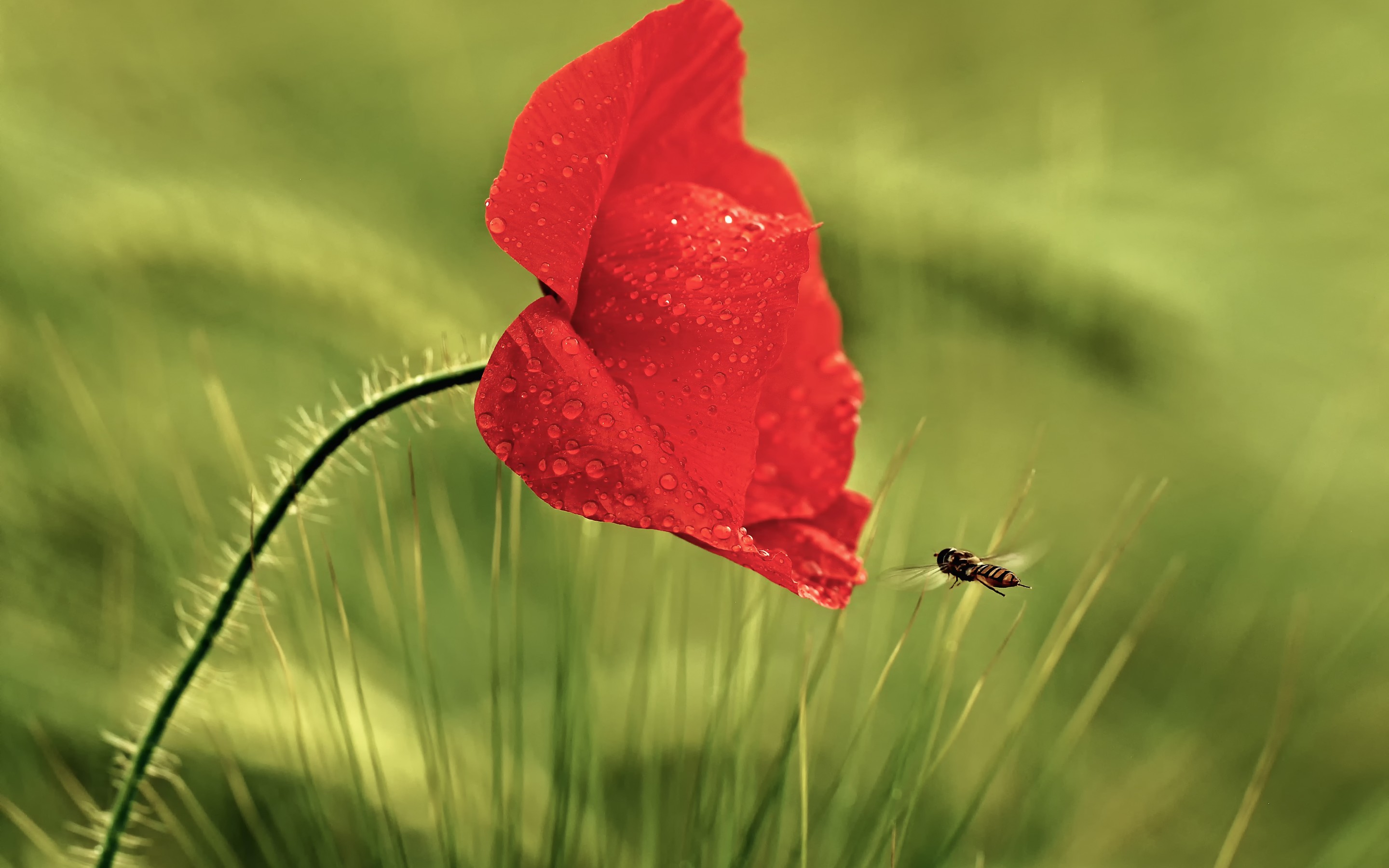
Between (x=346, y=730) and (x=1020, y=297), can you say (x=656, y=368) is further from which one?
(x=1020, y=297)

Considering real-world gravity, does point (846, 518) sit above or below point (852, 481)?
below

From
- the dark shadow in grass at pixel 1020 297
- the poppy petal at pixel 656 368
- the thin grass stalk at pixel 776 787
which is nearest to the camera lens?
the poppy petal at pixel 656 368

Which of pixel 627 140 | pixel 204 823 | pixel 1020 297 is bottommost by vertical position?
pixel 204 823

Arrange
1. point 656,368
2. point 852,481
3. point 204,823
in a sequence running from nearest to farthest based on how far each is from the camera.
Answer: point 656,368 < point 204,823 < point 852,481

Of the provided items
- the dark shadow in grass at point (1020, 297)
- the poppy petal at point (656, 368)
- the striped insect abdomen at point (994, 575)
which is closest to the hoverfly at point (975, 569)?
the striped insect abdomen at point (994, 575)

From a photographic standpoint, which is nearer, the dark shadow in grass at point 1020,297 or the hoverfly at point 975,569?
the hoverfly at point 975,569

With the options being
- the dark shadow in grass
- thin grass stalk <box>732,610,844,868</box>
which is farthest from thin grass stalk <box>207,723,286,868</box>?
the dark shadow in grass

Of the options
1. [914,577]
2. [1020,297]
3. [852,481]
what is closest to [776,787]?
[914,577]

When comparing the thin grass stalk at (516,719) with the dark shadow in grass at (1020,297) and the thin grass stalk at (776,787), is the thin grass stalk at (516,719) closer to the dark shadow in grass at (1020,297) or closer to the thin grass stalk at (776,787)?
the thin grass stalk at (776,787)

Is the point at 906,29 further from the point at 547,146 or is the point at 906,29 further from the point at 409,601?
the point at 547,146
